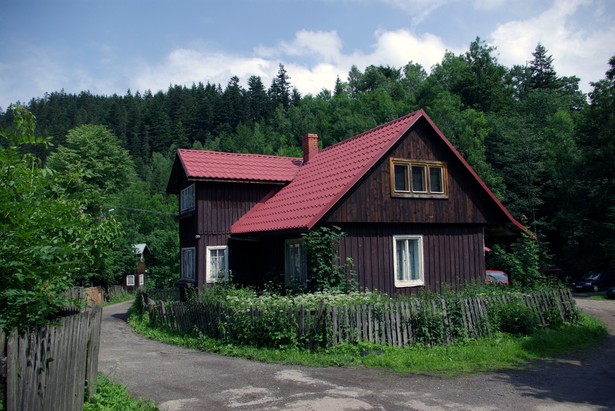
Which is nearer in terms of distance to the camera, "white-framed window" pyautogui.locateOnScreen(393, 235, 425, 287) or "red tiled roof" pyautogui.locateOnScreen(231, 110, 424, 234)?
"red tiled roof" pyautogui.locateOnScreen(231, 110, 424, 234)

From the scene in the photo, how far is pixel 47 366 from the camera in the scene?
6027 millimetres

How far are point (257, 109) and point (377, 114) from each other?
46.7 metres

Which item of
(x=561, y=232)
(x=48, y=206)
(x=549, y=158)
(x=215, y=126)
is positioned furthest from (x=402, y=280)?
(x=215, y=126)

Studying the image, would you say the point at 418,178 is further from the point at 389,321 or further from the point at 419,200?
the point at 389,321

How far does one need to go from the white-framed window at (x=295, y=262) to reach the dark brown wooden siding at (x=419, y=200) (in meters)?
2.03

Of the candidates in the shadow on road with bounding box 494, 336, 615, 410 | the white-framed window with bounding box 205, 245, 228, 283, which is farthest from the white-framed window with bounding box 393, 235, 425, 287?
the white-framed window with bounding box 205, 245, 228, 283

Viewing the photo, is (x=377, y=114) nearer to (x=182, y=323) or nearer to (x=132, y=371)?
(x=182, y=323)

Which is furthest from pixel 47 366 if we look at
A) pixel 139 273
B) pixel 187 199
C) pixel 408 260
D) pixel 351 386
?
pixel 139 273

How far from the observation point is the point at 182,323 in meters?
15.9

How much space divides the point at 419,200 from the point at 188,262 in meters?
10.7

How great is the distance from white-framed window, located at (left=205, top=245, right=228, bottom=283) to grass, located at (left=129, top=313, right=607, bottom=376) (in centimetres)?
643

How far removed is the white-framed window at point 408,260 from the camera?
56.3ft

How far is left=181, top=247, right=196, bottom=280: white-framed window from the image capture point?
2148 centimetres

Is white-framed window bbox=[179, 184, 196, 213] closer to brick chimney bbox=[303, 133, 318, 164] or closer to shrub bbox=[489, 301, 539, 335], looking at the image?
brick chimney bbox=[303, 133, 318, 164]
